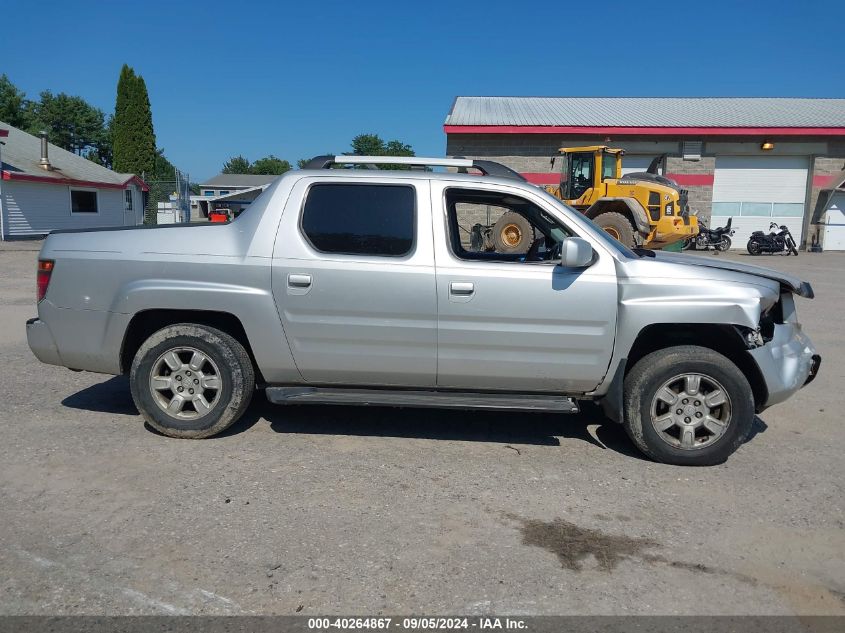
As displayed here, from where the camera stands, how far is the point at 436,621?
9.25 ft

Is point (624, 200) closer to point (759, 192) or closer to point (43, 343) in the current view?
point (759, 192)

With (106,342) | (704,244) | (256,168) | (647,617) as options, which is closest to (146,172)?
(704,244)

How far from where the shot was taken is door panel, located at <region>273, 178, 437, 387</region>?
14.9 ft

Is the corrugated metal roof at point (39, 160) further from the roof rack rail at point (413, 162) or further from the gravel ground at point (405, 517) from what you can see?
the gravel ground at point (405, 517)

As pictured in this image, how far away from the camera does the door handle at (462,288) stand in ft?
14.7

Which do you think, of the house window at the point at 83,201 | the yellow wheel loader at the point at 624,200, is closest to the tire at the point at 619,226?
the yellow wheel loader at the point at 624,200

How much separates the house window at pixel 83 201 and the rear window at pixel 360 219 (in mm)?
30095

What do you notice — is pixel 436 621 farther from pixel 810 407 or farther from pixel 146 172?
pixel 146 172

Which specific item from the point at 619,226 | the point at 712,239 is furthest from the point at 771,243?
the point at 619,226

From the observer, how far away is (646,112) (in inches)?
1198

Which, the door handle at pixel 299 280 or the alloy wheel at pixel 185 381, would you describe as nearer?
the door handle at pixel 299 280

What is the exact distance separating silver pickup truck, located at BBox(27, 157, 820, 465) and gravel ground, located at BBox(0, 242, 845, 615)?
0.40m

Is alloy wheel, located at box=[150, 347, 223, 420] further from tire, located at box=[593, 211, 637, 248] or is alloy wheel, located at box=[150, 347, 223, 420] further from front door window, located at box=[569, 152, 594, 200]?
front door window, located at box=[569, 152, 594, 200]

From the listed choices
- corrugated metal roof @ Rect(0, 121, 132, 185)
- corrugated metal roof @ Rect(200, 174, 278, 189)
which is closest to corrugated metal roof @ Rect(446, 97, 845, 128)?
corrugated metal roof @ Rect(0, 121, 132, 185)
